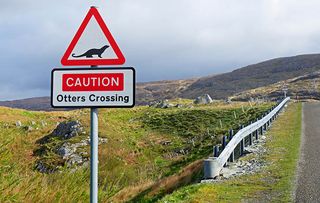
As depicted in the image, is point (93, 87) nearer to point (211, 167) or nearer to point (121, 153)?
point (211, 167)

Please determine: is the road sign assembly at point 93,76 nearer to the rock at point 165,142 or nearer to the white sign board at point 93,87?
the white sign board at point 93,87

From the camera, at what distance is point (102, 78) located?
4980mm

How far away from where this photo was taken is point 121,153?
86.0 ft

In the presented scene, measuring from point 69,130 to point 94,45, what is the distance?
2803cm

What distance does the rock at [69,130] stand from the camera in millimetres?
31339

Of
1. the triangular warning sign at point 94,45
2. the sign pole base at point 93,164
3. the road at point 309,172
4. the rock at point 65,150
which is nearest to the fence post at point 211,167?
the road at point 309,172

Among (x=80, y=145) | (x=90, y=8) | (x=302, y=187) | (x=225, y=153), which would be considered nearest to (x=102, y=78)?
(x=90, y=8)

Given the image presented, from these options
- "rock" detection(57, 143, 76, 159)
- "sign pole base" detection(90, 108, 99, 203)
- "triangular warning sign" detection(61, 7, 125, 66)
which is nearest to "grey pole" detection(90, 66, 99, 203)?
"sign pole base" detection(90, 108, 99, 203)

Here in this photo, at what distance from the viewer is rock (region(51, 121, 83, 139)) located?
3134 cm

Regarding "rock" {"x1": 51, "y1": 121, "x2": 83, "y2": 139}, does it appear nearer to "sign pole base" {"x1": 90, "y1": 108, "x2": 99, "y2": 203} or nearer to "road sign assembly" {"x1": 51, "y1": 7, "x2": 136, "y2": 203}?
"road sign assembly" {"x1": 51, "y1": 7, "x2": 136, "y2": 203}

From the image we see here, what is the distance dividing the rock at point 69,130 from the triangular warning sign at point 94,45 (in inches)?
1046

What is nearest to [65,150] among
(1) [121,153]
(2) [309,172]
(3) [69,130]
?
(1) [121,153]

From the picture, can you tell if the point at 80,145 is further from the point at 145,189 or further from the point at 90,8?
the point at 90,8

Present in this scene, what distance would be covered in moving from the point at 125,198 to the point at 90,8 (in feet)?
23.2
